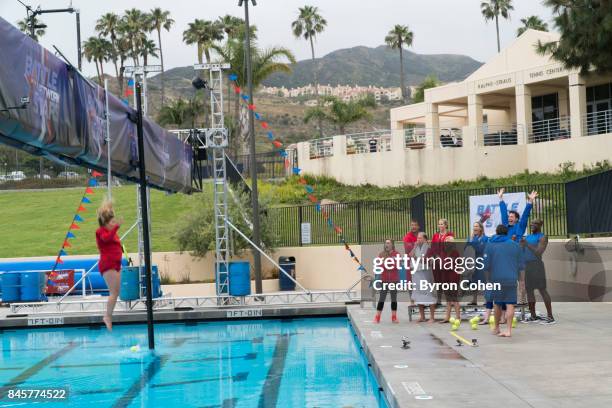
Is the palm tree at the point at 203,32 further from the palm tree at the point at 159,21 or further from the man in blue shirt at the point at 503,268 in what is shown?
the man in blue shirt at the point at 503,268

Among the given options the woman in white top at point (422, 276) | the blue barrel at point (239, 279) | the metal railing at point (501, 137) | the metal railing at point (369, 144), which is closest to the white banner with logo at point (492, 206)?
the woman in white top at point (422, 276)

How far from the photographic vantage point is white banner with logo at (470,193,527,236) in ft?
58.5

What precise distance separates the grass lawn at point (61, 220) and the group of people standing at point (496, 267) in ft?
47.3

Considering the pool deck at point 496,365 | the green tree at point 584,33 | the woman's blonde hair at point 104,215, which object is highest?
the green tree at point 584,33

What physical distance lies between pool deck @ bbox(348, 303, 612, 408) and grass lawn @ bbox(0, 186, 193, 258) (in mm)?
17119

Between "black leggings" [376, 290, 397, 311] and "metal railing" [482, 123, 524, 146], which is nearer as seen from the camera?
"black leggings" [376, 290, 397, 311]

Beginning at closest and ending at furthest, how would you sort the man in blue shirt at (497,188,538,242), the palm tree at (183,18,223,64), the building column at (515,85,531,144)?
the man in blue shirt at (497,188,538,242), the building column at (515,85,531,144), the palm tree at (183,18,223,64)

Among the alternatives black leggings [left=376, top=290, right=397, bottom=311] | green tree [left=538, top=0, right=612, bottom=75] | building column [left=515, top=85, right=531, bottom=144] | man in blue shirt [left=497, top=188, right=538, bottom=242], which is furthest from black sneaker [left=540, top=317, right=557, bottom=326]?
building column [left=515, top=85, right=531, bottom=144]

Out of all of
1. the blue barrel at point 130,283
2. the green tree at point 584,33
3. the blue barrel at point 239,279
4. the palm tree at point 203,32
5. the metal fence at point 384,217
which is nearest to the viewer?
the blue barrel at point 130,283

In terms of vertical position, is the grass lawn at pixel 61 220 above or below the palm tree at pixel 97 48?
below

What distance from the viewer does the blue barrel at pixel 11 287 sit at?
74.2 feet

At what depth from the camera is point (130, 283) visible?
20.0 metres

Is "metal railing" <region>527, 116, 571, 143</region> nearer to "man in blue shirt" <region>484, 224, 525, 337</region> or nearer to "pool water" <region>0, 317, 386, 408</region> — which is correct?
"pool water" <region>0, 317, 386, 408</region>

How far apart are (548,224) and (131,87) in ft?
41.5
